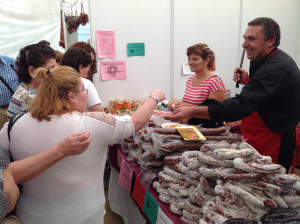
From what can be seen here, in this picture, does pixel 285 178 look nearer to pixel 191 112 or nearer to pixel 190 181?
pixel 190 181

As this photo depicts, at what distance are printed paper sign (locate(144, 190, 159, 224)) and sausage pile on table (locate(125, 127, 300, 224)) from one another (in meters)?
0.06

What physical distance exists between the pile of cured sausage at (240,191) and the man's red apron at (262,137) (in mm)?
752

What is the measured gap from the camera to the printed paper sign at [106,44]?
10.1 ft

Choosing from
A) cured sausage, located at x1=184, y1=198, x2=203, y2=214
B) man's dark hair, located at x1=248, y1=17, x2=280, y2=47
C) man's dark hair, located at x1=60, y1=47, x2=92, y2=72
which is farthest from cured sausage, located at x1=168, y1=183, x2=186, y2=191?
man's dark hair, located at x1=60, y1=47, x2=92, y2=72

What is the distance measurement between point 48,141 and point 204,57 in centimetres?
187

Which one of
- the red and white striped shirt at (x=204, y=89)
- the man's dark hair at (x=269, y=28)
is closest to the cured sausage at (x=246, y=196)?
the man's dark hair at (x=269, y=28)

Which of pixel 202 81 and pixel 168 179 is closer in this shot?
pixel 168 179

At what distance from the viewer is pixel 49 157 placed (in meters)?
0.98

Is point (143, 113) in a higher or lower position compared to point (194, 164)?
higher

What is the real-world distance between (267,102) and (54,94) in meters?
1.32

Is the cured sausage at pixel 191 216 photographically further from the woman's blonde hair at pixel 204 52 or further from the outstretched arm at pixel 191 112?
the woman's blonde hair at pixel 204 52

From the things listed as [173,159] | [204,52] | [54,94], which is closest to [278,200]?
[173,159]

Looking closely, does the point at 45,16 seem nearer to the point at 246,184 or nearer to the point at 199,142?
the point at 199,142

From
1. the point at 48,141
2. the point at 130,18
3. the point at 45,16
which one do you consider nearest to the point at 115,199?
the point at 48,141
